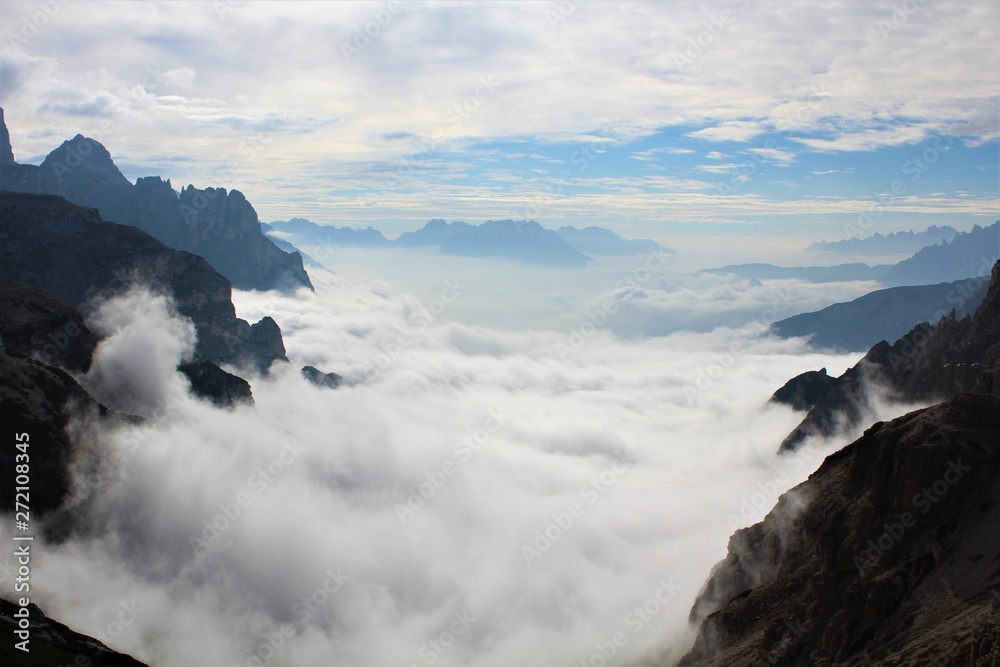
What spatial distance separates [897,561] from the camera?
6088cm

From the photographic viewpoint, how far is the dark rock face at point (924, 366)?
121750 mm

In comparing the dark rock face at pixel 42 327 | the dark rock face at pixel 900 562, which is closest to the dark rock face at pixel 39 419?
the dark rock face at pixel 42 327

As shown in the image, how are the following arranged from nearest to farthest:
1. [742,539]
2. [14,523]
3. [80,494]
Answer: [742,539] < [14,523] < [80,494]

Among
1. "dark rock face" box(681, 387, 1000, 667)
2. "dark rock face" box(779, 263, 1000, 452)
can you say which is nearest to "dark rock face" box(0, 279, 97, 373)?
"dark rock face" box(681, 387, 1000, 667)

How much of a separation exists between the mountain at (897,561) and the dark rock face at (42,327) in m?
170

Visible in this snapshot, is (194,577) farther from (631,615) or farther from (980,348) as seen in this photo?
(980,348)

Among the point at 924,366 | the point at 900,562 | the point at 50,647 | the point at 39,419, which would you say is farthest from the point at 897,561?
the point at 39,419

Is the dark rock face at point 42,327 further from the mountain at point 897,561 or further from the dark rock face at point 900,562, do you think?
the dark rock face at point 900,562

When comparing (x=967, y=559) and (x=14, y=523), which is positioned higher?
(x=967, y=559)

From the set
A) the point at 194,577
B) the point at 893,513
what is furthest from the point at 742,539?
the point at 194,577

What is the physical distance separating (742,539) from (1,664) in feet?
292

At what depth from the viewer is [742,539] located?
98750 millimetres

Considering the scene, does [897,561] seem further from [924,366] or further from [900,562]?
[924,366]

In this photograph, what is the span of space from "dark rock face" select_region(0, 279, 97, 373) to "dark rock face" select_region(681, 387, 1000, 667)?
171423mm
